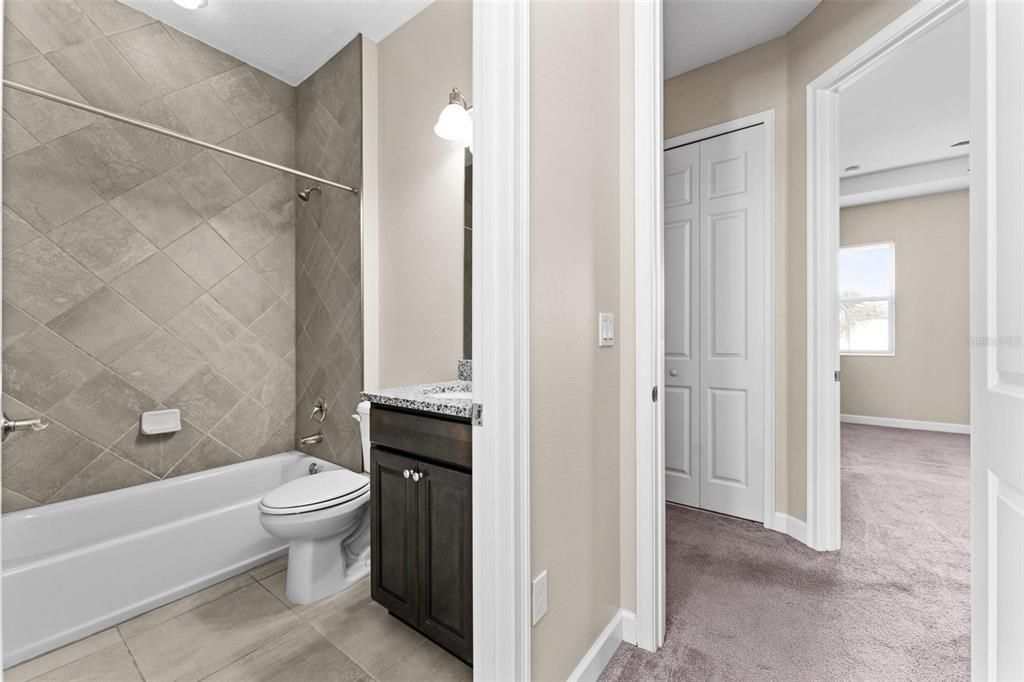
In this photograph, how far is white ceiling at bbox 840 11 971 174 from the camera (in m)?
2.77

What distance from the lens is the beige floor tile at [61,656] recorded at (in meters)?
1.59

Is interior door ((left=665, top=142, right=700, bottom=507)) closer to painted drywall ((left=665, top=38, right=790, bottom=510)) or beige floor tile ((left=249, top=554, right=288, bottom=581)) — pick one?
painted drywall ((left=665, top=38, right=790, bottom=510))

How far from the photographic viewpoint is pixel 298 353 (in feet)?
9.84

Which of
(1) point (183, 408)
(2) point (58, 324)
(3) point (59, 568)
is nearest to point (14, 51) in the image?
(2) point (58, 324)

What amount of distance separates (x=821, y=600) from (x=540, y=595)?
4.46 feet

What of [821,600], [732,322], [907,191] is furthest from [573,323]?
[907,191]

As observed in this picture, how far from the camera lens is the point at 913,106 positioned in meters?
3.48

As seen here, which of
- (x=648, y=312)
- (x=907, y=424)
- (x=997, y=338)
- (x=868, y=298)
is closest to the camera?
(x=997, y=338)

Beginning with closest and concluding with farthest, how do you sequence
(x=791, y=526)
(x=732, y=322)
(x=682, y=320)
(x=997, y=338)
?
(x=997, y=338), (x=791, y=526), (x=732, y=322), (x=682, y=320)

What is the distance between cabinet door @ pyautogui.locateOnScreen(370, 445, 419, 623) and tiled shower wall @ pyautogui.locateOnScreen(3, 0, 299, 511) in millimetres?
1070

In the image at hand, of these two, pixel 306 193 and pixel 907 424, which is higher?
pixel 306 193

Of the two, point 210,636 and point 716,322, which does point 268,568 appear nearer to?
point 210,636

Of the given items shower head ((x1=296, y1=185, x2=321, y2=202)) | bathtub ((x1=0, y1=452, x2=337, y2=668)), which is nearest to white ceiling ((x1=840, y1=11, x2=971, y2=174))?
shower head ((x1=296, y1=185, x2=321, y2=202))

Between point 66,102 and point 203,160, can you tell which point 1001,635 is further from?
point 203,160
